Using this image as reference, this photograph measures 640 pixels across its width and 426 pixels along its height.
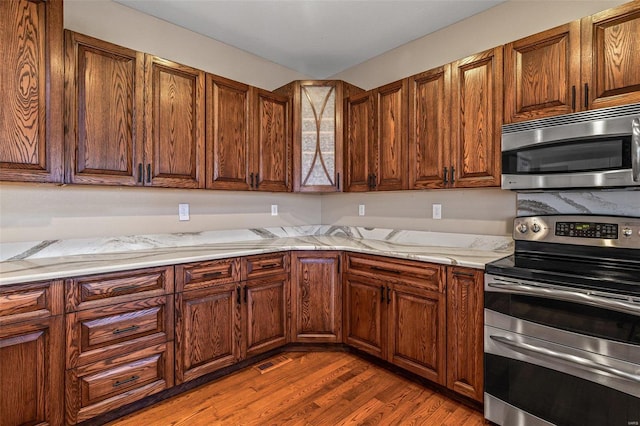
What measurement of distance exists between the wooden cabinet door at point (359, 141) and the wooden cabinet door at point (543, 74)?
3.56ft

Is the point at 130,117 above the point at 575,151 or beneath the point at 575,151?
above

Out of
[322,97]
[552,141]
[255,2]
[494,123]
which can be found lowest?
[552,141]

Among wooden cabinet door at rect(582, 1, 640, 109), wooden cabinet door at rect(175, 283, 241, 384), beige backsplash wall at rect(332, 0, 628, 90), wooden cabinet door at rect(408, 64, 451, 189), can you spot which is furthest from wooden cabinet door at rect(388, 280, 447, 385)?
beige backsplash wall at rect(332, 0, 628, 90)

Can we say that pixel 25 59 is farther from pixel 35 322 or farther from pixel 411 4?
pixel 411 4

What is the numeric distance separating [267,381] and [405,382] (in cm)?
97

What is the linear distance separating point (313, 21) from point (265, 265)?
1999mm

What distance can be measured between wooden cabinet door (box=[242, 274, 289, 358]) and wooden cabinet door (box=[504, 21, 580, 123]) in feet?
6.63

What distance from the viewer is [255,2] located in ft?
7.66

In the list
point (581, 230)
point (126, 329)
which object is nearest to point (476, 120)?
point (581, 230)

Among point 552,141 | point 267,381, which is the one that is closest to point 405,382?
point 267,381

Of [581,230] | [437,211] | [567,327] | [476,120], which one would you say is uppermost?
[476,120]

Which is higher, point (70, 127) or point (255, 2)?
point (255, 2)

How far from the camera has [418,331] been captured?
2145 millimetres

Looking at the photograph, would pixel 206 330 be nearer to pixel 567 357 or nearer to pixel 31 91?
pixel 31 91
